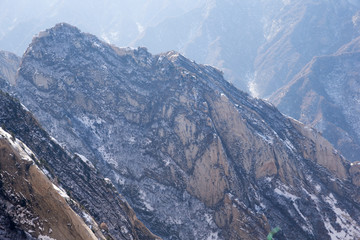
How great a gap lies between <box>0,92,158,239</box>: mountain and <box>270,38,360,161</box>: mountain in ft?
393

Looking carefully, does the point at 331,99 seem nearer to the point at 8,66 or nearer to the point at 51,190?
the point at 8,66

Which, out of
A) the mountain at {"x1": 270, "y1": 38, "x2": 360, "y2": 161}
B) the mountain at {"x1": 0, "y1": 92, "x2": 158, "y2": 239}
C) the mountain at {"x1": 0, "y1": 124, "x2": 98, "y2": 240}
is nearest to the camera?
the mountain at {"x1": 0, "y1": 124, "x2": 98, "y2": 240}

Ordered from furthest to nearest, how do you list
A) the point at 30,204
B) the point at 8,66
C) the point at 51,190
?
1. the point at 8,66
2. the point at 51,190
3. the point at 30,204

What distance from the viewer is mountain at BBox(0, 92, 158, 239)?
126ft

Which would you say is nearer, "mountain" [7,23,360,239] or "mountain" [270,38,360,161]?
"mountain" [7,23,360,239]

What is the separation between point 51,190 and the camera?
40.9 m

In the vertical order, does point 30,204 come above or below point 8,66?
below

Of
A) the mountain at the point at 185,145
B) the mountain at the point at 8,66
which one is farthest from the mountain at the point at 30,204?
the mountain at the point at 8,66

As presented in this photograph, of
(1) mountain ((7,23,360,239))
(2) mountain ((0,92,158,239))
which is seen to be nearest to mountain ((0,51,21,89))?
(1) mountain ((7,23,360,239))

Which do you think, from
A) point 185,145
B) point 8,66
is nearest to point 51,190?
point 185,145

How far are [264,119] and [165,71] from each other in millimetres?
32720

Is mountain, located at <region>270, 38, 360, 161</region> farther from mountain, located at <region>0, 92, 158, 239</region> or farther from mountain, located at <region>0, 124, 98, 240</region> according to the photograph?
mountain, located at <region>0, 124, 98, 240</region>

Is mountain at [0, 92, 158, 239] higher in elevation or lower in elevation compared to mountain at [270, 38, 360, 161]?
lower

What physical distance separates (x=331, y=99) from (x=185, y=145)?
128379mm
